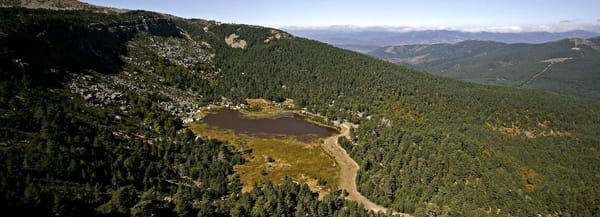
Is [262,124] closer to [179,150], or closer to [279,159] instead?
[279,159]

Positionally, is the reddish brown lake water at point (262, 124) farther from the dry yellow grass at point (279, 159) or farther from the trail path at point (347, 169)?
the trail path at point (347, 169)

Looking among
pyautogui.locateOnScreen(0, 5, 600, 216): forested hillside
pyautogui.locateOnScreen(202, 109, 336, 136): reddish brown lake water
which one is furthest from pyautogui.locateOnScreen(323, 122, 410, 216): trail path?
pyautogui.locateOnScreen(202, 109, 336, 136): reddish brown lake water

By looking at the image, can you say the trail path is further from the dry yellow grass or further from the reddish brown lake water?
the reddish brown lake water

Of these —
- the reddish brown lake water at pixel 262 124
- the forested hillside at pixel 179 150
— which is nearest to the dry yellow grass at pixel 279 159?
the forested hillside at pixel 179 150

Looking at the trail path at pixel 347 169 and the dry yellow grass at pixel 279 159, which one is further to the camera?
the dry yellow grass at pixel 279 159

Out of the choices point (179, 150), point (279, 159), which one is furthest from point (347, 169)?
point (179, 150)

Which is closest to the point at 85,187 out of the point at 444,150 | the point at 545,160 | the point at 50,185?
the point at 50,185

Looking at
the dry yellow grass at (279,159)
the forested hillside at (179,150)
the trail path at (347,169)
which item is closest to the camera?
the forested hillside at (179,150)
